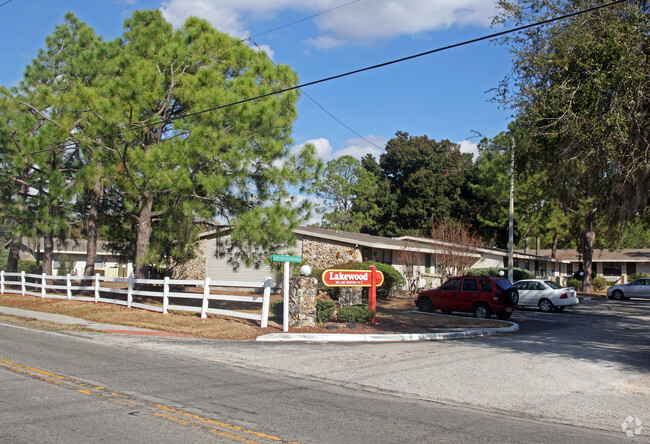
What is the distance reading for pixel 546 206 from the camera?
41469mm

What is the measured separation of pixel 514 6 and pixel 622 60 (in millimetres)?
4428

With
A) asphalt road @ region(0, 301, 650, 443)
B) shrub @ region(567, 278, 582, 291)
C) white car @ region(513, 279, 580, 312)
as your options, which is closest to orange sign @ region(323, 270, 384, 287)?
asphalt road @ region(0, 301, 650, 443)

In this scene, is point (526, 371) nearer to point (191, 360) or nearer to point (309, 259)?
point (191, 360)

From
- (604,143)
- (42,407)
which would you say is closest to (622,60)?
(604,143)

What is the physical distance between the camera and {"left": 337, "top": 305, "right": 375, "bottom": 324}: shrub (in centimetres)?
1741

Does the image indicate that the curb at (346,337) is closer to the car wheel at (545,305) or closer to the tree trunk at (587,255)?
the car wheel at (545,305)

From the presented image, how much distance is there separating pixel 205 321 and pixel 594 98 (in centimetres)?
1284

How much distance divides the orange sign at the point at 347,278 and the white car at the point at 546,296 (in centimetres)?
1186

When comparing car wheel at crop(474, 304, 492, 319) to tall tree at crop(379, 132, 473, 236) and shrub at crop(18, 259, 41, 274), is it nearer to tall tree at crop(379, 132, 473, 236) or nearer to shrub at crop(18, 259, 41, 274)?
shrub at crop(18, 259, 41, 274)

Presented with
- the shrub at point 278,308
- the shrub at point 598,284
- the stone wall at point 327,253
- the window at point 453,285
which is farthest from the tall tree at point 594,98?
the shrub at point 598,284

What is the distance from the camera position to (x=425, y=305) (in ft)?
75.4

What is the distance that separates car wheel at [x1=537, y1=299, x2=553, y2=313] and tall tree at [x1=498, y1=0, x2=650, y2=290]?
35.6 ft

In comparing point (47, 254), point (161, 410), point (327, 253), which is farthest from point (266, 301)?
point (47, 254)

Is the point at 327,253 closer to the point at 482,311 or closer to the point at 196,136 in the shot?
the point at 482,311
